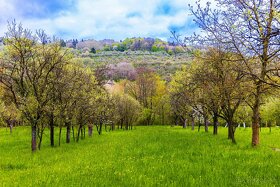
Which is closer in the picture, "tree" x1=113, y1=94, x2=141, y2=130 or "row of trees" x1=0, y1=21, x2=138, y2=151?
"row of trees" x1=0, y1=21, x2=138, y2=151

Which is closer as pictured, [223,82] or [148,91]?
[223,82]

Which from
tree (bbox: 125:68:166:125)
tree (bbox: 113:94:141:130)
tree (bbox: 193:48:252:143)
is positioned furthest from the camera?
tree (bbox: 125:68:166:125)

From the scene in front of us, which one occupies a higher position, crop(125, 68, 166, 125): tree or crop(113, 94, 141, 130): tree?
crop(125, 68, 166, 125): tree

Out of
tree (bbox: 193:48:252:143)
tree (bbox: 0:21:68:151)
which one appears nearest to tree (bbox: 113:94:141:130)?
tree (bbox: 193:48:252:143)

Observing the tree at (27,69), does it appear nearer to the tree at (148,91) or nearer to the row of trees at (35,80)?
the row of trees at (35,80)

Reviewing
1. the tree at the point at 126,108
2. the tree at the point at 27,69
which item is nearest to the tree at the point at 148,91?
the tree at the point at 126,108

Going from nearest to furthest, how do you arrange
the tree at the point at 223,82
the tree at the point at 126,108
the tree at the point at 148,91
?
the tree at the point at 223,82 → the tree at the point at 126,108 → the tree at the point at 148,91

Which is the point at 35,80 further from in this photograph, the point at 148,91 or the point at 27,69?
the point at 148,91

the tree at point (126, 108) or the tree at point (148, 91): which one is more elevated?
the tree at point (148, 91)

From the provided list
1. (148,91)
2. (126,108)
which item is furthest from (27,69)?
(148,91)

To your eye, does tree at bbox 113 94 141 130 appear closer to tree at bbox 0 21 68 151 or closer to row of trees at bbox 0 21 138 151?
row of trees at bbox 0 21 138 151

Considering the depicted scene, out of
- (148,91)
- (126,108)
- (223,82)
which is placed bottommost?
(126,108)

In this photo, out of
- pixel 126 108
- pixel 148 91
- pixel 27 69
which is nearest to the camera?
pixel 27 69

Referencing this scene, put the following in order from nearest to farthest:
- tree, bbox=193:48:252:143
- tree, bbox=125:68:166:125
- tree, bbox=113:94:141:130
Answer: tree, bbox=193:48:252:143 < tree, bbox=113:94:141:130 < tree, bbox=125:68:166:125
